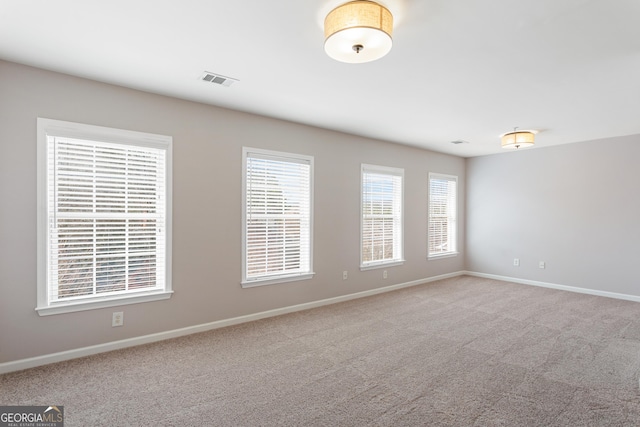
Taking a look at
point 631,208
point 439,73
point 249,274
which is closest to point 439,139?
point 439,73

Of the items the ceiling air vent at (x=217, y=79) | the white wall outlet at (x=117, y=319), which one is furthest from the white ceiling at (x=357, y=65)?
the white wall outlet at (x=117, y=319)

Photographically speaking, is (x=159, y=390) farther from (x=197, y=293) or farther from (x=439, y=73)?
(x=439, y=73)

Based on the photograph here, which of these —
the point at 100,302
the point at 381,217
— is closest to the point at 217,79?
the point at 100,302

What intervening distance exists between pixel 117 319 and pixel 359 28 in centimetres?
333

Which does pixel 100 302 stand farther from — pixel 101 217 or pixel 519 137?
pixel 519 137

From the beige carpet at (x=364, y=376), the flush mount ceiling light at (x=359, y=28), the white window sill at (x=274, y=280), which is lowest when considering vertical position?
the beige carpet at (x=364, y=376)

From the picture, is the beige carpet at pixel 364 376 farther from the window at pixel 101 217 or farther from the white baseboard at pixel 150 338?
the window at pixel 101 217

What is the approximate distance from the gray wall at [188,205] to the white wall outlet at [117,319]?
5cm

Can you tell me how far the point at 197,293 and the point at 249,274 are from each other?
2.18 ft

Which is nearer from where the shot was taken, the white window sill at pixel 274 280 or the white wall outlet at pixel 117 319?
the white wall outlet at pixel 117 319

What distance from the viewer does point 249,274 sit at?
4129 millimetres

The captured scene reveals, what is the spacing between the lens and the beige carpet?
7.31ft

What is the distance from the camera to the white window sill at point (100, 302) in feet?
9.53

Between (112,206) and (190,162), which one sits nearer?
(112,206)
